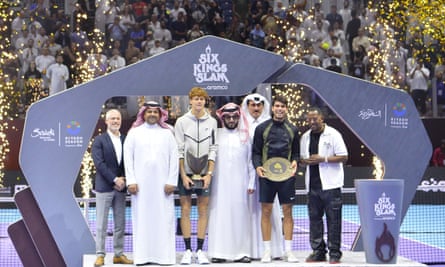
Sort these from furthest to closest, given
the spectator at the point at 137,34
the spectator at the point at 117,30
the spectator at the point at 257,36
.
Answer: the spectator at the point at 257,36 < the spectator at the point at 137,34 < the spectator at the point at 117,30

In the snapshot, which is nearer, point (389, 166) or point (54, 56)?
point (389, 166)

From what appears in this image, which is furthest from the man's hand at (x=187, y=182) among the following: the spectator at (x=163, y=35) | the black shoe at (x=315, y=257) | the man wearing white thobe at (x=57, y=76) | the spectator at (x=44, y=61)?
the spectator at (x=163, y=35)

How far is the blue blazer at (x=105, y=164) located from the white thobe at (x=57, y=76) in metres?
10.8

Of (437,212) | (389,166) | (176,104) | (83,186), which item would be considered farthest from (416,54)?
(389,166)

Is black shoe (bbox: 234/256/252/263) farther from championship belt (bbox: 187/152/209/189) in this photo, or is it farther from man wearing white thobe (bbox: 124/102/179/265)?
championship belt (bbox: 187/152/209/189)

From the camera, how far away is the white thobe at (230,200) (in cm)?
1299

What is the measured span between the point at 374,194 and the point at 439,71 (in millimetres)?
12713

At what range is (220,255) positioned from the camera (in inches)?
511

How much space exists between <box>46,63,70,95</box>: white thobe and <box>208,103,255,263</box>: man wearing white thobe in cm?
1112

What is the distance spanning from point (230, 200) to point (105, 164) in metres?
1.73

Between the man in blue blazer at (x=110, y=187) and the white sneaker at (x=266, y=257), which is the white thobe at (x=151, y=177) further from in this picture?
the white sneaker at (x=266, y=257)

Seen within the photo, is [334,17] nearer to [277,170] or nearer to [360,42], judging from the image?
[360,42]

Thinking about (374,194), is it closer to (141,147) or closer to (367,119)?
(367,119)

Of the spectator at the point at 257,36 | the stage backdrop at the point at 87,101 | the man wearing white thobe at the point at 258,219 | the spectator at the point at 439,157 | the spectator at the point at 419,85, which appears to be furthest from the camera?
the spectator at the point at 257,36
